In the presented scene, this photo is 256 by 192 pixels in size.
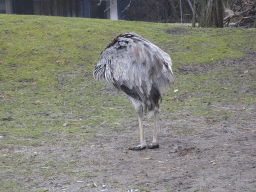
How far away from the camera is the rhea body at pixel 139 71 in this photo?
184 inches

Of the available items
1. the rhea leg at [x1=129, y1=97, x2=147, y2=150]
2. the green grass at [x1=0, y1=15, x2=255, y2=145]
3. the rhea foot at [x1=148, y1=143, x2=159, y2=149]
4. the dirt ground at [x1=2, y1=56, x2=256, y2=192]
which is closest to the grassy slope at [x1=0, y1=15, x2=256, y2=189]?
the green grass at [x1=0, y1=15, x2=255, y2=145]

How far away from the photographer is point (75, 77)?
9203 millimetres

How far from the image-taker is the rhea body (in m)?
4.68

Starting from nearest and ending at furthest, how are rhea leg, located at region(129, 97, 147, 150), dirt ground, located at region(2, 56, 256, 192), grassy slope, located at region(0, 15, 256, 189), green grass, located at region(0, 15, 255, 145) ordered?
1. dirt ground, located at region(2, 56, 256, 192)
2. rhea leg, located at region(129, 97, 147, 150)
3. grassy slope, located at region(0, 15, 256, 189)
4. green grass, located at region(0, 15, 255, 145)

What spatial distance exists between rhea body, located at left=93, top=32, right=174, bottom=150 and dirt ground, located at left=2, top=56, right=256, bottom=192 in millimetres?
502

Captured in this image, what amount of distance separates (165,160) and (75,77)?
540cm

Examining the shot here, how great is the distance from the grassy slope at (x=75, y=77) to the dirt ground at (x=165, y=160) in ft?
1.57

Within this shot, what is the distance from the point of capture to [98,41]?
11.4 meters

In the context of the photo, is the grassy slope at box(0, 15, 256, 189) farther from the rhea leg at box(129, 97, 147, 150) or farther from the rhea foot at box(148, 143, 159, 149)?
the rhea foot at box(148, 143, 159, 149)

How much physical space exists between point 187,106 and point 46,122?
121 inches

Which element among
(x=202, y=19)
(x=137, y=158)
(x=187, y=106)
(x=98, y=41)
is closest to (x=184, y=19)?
(x=202, y=19)

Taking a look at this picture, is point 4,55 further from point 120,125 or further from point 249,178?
point 249,178

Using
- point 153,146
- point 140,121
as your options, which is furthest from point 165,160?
point 140,121

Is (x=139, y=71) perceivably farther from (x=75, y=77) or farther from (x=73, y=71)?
(x=73, y=71)
